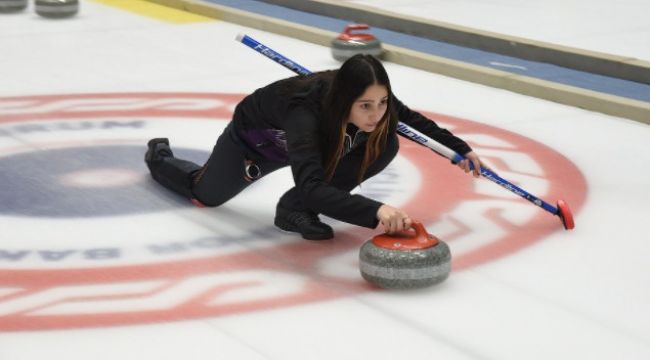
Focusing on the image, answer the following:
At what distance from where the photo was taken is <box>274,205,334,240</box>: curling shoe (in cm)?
410

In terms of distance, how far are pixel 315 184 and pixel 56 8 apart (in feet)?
18.8

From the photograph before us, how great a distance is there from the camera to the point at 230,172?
432 cm

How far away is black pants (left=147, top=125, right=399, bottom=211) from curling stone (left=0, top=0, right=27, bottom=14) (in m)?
5.01

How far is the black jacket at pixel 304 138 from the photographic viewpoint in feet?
11.9

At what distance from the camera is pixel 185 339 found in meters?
3.25

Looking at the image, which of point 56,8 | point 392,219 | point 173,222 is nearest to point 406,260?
point 392,219

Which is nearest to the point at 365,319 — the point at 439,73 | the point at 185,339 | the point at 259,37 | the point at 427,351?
the point at 427,351

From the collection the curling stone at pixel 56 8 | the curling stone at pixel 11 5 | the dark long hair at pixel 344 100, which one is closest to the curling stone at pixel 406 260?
the dark long hair at pixel 344 100

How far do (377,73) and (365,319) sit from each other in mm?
774

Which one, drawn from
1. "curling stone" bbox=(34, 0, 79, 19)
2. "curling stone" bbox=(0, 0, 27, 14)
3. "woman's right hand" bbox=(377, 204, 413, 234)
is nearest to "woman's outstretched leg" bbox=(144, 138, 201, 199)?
"woman's right hand" bbox=(377, 204, 413, 234)

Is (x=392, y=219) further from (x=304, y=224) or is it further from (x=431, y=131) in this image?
(x=431, y=131)

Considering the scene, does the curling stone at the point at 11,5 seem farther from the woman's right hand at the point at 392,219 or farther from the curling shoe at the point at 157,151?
the woman's right hand at the point at 392,219

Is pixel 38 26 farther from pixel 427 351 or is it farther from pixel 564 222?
pixel 427 351

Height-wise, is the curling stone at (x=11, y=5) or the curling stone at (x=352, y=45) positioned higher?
the curling stone at (x=352, y=45)
